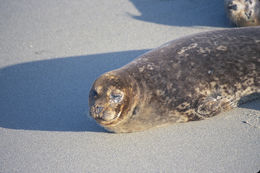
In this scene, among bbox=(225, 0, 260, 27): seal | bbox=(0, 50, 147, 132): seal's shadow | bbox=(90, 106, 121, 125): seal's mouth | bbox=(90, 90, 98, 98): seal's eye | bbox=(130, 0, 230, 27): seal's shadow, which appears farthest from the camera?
bbox=(130, 0, 230, 27): seal's shadow

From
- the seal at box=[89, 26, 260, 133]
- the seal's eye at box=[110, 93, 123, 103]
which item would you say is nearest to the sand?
the seal at box=[89, 26, 260, 133]

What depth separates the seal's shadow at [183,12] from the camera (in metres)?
5.01

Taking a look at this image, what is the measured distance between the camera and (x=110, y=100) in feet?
9.48

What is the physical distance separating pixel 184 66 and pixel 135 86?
518 millimetres

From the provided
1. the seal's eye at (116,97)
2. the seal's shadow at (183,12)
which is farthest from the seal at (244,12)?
the seal's eye at (116,97)

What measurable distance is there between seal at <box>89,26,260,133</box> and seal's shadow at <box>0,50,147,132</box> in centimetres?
41

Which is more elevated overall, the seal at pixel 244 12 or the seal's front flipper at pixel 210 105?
the seal at pixel 244 12

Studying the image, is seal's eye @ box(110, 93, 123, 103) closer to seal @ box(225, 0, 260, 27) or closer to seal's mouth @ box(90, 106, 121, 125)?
seal's mouth @ box(90, 106, 121, 125)

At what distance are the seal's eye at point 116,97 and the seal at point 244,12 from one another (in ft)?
8.70

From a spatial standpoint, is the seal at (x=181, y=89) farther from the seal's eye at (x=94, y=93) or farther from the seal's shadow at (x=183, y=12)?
the seal's shadow at (x=183, y=12)

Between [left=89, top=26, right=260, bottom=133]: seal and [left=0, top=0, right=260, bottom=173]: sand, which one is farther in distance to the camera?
[left=89, top=26, right=260, bottom=133]: seal

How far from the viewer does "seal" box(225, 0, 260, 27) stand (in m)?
4.68

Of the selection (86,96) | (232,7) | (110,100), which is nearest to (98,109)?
(110,100)

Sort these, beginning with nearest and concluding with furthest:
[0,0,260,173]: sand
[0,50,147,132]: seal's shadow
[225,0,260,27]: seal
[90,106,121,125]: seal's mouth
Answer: [0,0,260,173]: sand
[90,106,121,125]: seal's mouth
[0,50,147,132]: seal's shadow
[225,0,260,27]: seal
